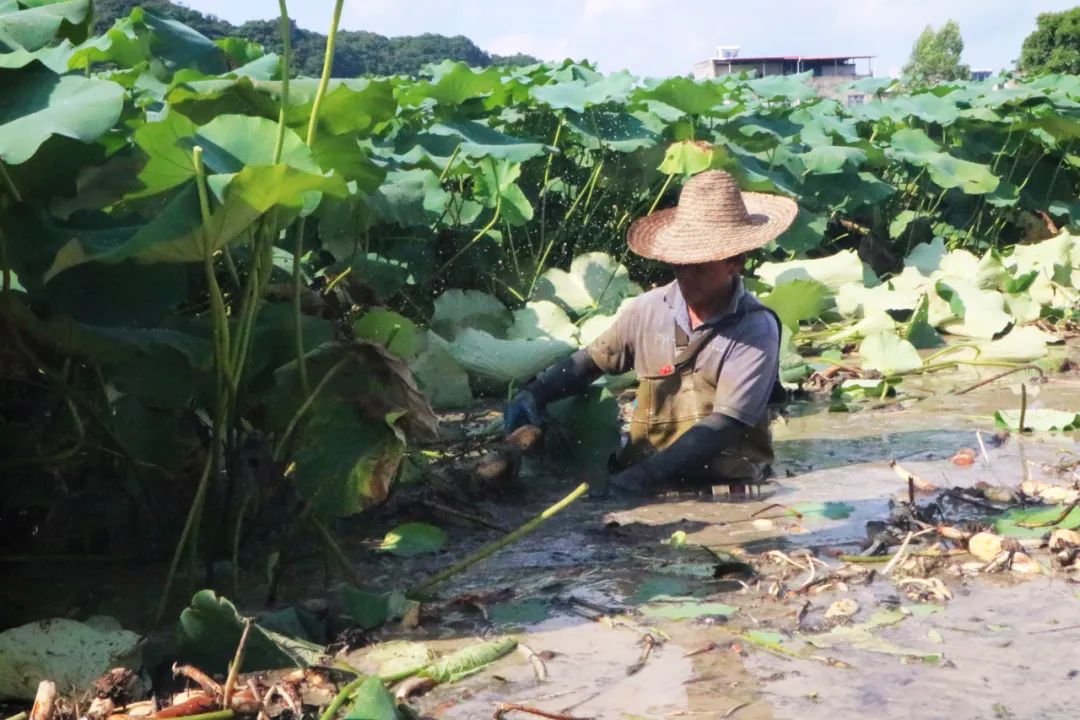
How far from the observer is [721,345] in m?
4.35

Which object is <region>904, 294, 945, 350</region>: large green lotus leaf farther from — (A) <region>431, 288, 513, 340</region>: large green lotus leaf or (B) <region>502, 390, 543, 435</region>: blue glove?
(B) <region>502, 390, 543, 435</region>: blue glove

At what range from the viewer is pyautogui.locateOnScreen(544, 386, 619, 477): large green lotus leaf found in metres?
4.62

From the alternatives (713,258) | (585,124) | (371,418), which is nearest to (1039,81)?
(585,124)

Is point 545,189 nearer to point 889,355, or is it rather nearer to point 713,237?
point 889,355

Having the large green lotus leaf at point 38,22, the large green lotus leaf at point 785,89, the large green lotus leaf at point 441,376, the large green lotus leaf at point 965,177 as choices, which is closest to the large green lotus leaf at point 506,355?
the large green lotus leaf at point 441,376

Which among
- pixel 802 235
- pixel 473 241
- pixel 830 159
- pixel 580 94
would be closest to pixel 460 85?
pixel 473 241

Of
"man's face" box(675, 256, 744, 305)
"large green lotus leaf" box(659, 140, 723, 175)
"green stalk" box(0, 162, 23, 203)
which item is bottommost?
"man's face" box(675, 256, 744, 305)

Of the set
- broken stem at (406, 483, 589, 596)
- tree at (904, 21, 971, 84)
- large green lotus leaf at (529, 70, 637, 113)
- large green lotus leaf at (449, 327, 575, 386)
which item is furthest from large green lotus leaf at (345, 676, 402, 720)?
tree at (904, 21, 971, 84)

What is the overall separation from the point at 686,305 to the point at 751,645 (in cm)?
173

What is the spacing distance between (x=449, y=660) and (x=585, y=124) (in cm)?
452

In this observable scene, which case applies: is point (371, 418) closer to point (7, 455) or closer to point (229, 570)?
point (229, 570)

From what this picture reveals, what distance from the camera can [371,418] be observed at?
326 centimetres

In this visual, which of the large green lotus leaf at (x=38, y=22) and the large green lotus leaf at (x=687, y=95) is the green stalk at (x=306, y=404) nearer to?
the large green lotus leaf at (x=38, y=22)

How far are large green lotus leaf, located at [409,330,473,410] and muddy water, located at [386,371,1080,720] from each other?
1293 mm
